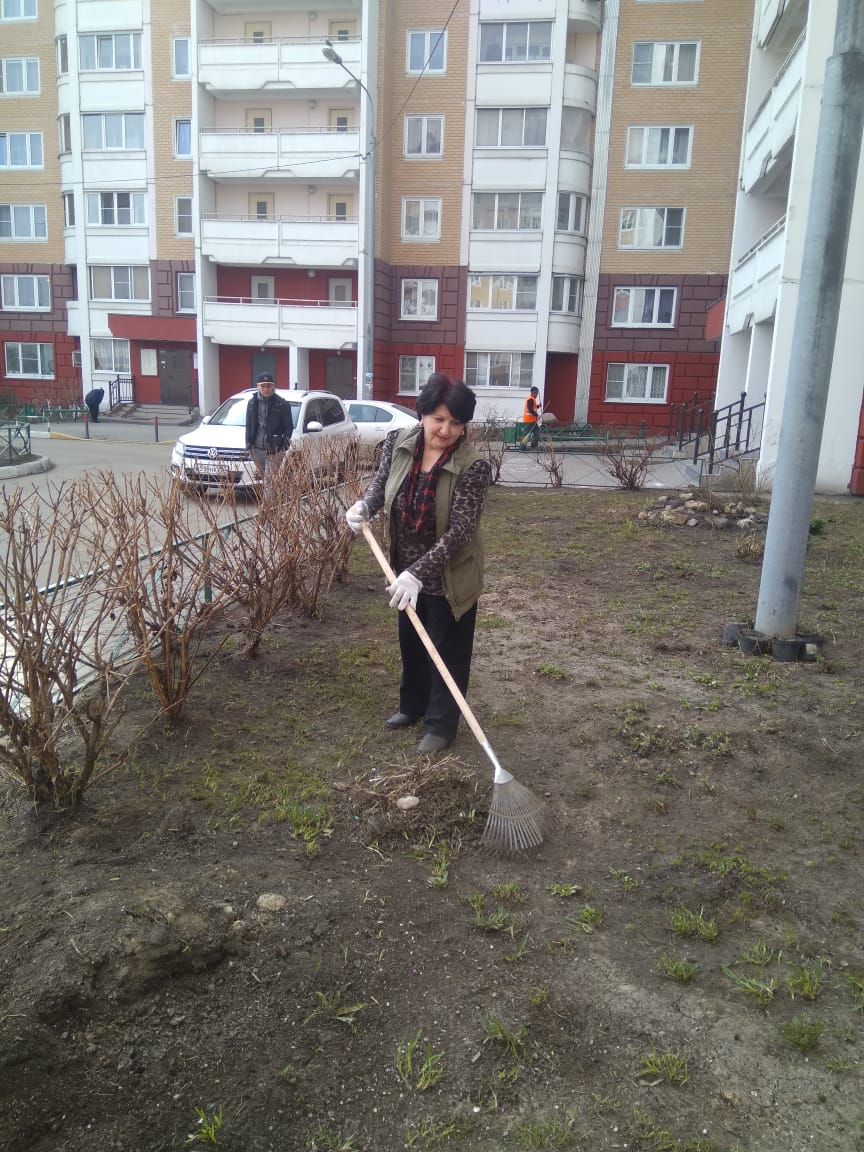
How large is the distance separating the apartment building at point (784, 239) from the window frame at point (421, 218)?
12.1m

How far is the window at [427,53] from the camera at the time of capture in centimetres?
2819

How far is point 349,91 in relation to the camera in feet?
92.3

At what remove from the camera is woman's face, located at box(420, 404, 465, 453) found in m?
3.43

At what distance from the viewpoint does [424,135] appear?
28.8 meters

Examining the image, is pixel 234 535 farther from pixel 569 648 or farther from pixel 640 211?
pixel 640 211

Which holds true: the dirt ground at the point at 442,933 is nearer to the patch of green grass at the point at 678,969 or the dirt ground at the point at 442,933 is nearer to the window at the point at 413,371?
the patch of green grass at the point at 678,969

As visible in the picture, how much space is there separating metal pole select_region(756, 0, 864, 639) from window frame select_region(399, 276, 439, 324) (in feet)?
82.9

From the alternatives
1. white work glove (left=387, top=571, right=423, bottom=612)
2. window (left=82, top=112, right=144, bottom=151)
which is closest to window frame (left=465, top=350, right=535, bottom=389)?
window (left=82, top=112, right=144, bottom=151)

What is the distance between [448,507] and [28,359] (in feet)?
116

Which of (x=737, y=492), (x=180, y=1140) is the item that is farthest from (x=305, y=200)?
(x=180, y=1140)

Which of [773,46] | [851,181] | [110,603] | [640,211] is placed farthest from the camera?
[640,211]

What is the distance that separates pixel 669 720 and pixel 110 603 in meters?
2.67

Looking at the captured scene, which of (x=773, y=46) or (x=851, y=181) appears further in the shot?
(x=773, y=46)

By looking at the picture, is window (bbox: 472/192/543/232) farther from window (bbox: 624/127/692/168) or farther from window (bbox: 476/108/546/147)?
window (bbox: 624/127/692/168)
